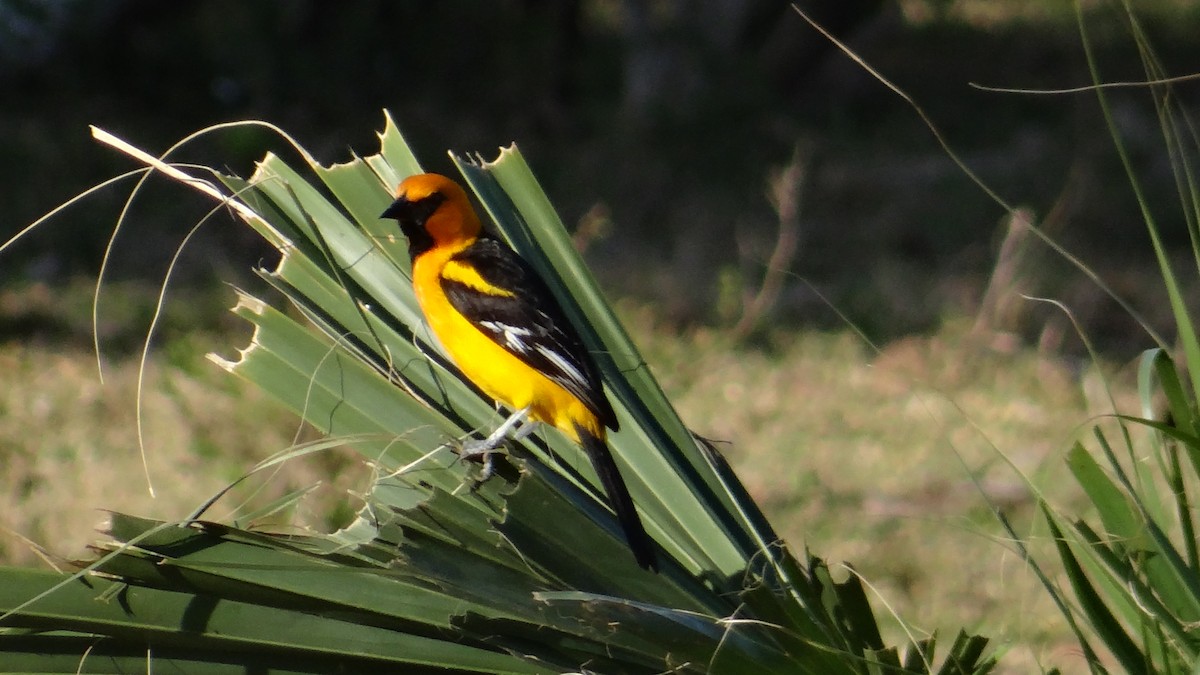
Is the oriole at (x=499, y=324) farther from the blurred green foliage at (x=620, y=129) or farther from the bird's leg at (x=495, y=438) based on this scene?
the blurred green foliage at (x=620, y=129)

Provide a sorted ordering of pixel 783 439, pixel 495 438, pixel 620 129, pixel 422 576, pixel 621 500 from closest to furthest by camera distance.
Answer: pixel 422 576 < pixel 621 500 < pixel 495 438 < pixel 783 439 < pixel 620 129

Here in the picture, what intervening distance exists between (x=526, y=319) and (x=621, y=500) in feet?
2.77

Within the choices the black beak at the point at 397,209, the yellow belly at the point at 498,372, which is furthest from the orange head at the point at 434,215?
the yellow belly at the point at 498,372

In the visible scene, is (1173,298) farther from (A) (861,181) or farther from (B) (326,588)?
(A) (861,181)

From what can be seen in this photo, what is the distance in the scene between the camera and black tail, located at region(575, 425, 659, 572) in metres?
1.63

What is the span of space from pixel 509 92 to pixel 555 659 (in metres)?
8.70

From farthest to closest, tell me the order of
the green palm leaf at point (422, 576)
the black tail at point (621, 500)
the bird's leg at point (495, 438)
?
the bird's leg at point (495, 438)
the black tail at point (621, 500)
the green palm leaf at point (422, 576)

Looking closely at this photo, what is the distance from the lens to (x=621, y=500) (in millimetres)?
1812

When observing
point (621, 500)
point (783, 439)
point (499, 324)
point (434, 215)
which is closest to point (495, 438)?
point (621, 500)

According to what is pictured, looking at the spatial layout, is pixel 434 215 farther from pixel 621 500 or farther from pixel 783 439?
pixel 783 439

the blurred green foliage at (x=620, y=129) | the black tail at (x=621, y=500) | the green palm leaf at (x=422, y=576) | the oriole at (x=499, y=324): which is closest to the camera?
the green palm leaf at (x=422, y=576)

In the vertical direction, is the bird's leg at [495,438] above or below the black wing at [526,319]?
below

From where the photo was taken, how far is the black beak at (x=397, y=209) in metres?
2.28

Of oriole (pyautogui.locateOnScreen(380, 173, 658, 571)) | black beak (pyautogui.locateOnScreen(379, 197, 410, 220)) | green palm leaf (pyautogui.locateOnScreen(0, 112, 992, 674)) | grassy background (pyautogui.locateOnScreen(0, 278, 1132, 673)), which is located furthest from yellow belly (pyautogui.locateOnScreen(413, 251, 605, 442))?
grassy background (pyautogui.locateOnScreen(0, 278, 1132, 673))
